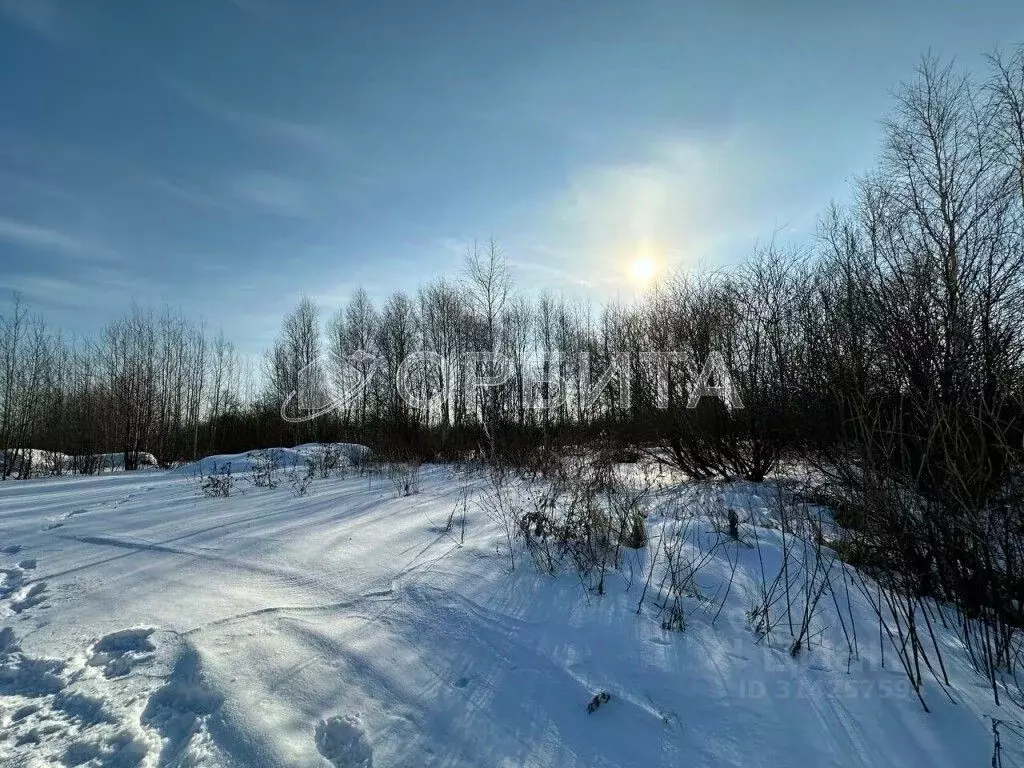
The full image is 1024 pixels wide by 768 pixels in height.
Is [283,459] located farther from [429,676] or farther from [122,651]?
[429,676]

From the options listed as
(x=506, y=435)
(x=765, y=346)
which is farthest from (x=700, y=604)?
(x=506, y=435)

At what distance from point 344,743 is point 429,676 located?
17.9 inches

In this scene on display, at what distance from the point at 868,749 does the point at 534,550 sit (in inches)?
89.6

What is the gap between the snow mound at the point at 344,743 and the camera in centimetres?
160

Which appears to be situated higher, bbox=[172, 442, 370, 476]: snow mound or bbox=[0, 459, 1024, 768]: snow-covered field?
bbox=[172, 442, 370, 476]: snow mound

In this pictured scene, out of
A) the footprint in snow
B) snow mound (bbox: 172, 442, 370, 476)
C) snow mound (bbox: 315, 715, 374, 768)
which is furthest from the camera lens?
snow mound (bbox: 172, 442, 370, 476)

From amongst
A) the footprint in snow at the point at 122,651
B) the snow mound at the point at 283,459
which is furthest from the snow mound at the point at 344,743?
the snow mound at the point at 283,459

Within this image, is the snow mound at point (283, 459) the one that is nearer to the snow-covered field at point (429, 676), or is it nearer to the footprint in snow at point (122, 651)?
the snow-covered field at point (429, 676)

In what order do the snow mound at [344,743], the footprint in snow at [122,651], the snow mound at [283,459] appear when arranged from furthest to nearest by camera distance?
the snow mound at [283,459] → the footprint in snow at [122,651] → the snow mound at [344,743]

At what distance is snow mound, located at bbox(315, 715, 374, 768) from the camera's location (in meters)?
1.60

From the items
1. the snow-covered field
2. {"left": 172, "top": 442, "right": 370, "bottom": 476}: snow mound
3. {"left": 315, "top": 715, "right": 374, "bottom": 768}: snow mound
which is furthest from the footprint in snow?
{"left": 172, "top": 442, "right": 370, "bottom": 476}: snow mound

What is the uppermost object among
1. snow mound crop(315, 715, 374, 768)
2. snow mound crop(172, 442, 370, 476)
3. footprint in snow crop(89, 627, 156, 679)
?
snow mound crop(172, 442, 370, 476)

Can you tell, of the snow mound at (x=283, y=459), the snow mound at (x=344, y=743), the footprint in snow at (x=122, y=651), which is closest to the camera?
the snow mound at (x=344, y=743)

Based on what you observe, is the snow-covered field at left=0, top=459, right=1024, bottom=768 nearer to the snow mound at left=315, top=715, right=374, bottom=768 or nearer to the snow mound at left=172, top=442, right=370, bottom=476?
the snow mound at left=315, top=715, right=374, bottom=768
